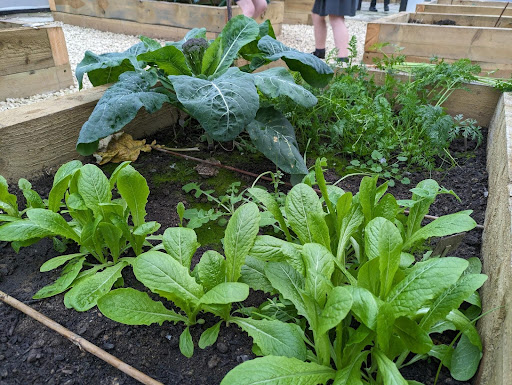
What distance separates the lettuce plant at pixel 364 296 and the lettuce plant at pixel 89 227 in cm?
43

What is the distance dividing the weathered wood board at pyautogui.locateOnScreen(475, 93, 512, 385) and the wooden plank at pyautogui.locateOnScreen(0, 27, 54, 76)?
2.99 metres

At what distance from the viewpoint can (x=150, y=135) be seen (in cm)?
222

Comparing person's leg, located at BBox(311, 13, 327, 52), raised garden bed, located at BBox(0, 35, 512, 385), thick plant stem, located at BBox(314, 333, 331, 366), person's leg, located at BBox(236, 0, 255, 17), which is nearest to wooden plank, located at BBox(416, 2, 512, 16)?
person's leg, located at BBox(311, 13, 327, 52)

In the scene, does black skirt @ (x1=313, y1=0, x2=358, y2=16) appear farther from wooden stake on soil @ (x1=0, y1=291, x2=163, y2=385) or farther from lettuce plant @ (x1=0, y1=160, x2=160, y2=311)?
wooden stake on soil @ (x1=0, y1=291, x2=163, y2=385)

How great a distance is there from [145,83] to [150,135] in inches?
16.0

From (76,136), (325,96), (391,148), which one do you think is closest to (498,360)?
(391,148)

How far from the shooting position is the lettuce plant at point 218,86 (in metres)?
1.58

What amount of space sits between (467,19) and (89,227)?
14.5ft

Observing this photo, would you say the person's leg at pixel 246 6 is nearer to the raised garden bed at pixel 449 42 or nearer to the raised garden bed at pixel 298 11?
the raised garden bed at pixel 449 42

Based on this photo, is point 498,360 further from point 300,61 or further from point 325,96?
point 325,96

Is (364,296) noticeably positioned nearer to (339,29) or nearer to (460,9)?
(339,29)

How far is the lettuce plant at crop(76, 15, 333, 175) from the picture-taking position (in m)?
1.58

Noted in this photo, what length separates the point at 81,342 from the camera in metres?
1.06

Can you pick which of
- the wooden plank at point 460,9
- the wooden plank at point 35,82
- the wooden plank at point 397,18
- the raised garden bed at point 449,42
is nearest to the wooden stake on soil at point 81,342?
the wooden plank at point 35,82
